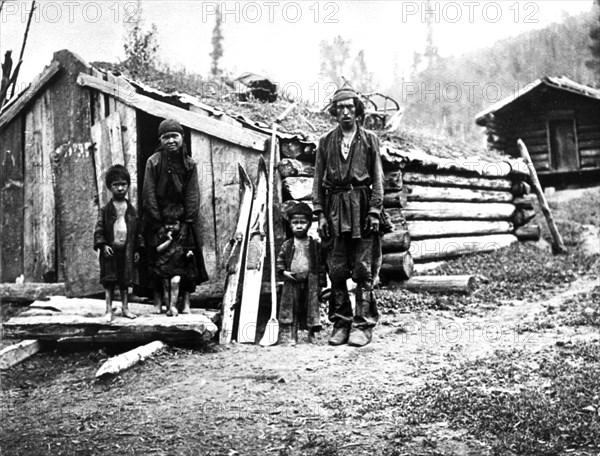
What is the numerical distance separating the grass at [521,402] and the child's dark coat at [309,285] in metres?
1.63

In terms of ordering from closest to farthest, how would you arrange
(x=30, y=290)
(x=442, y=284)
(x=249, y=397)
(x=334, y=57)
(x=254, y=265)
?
(x=249, y=397) → (x=254, y=265) → (x=30, y=290) → (x=442, y=284) → (x=334, y=57)

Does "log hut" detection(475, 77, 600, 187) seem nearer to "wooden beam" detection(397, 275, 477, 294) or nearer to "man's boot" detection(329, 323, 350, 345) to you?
"wooden beam" detection(397, 275, 477, 294)

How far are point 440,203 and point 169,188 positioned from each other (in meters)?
5.46

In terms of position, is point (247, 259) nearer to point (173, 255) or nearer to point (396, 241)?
point (173, 255)

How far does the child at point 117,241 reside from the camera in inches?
218

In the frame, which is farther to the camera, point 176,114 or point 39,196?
point 39,196

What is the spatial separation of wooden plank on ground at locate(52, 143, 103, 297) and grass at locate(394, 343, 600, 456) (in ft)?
14.4

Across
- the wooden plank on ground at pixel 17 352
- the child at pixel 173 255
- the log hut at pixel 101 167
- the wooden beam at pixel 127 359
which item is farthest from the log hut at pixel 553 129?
the wooden plank on ground at pixel 17 352

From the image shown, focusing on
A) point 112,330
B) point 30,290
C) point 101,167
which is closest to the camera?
point 112,330

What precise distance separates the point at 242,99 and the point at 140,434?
873 cm

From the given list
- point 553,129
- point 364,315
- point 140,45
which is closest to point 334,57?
point 553,129

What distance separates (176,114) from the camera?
7.10 meters

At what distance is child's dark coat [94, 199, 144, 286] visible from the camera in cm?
554

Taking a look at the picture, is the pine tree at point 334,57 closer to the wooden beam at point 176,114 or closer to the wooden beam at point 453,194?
the wooden beam at point 453,194
